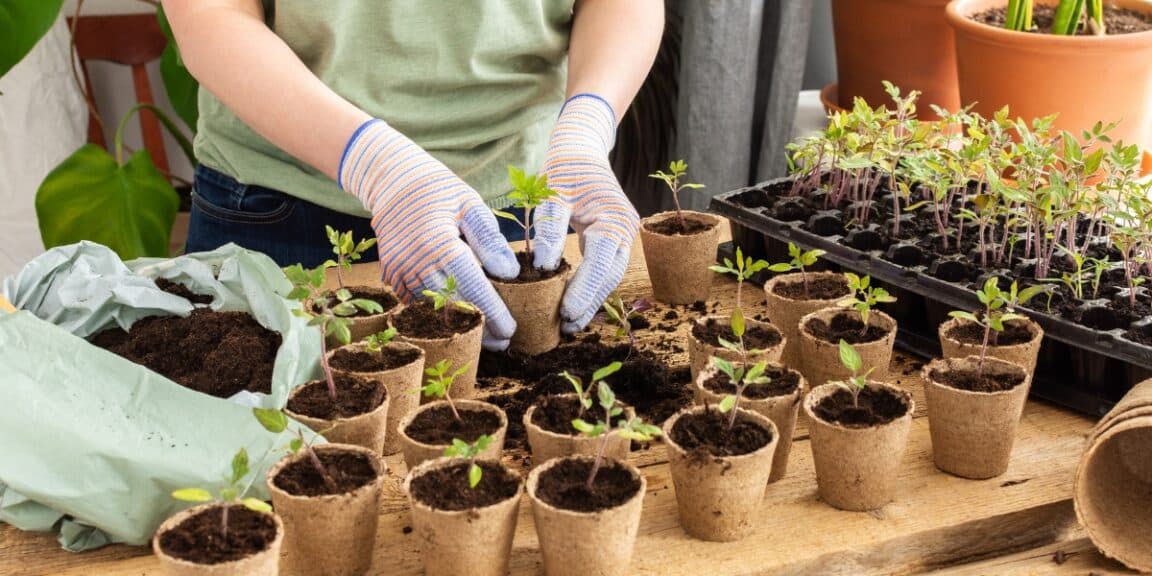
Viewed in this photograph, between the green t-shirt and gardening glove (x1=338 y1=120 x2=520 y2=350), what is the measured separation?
7.8 inches

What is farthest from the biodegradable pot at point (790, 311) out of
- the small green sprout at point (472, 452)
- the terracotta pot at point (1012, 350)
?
the small green sprout at point (472, 452)

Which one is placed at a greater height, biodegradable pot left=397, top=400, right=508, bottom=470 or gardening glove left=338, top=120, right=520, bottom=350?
gardening glove left=338, top=120, right=520, bottom=350

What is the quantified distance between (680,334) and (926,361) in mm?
290

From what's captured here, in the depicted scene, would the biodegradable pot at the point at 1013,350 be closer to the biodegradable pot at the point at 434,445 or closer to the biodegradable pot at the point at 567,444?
the biodegradable pot at the point at 567,444

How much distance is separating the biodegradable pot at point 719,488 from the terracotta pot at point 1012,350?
0.90 feet

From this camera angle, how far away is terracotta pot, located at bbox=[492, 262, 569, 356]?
1.25 meters

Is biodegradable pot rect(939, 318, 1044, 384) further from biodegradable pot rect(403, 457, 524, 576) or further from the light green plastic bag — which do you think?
the light green plastic bag

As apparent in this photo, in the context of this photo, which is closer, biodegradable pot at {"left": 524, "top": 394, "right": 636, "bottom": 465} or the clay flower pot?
biodegradable pot at {"left": 524, "top": 394, "right": 636, "bottom": 465}

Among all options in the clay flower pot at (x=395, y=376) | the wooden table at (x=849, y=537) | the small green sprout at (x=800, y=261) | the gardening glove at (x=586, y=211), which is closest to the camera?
the wooden table at (x=849, y=537)

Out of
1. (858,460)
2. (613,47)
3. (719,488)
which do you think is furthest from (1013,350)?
(613,47)

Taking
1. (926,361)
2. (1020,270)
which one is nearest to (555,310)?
(926,361)

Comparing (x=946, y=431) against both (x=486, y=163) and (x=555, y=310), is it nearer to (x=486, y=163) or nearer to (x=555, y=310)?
(x=555, y=310)

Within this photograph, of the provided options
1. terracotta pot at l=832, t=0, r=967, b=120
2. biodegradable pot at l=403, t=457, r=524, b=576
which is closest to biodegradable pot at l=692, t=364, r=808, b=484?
biodegradable pot at l=403, t=457, r=524, b=576

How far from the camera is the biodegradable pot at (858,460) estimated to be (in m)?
0.95
